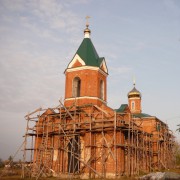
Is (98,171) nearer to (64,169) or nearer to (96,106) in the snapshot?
(64,169)

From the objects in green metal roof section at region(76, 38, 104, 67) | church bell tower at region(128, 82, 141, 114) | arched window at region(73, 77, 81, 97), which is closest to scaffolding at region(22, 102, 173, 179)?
arched window at region(73, 77, 81, 97)

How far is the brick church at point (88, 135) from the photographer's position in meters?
19.9

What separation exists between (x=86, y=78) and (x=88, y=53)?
9.25 ft

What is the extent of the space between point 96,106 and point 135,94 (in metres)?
14.4

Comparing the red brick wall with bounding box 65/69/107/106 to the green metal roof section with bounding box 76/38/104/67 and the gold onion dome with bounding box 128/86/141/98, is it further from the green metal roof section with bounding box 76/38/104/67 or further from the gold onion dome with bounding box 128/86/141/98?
the gold onion dome with bounding box 128/86/141/98

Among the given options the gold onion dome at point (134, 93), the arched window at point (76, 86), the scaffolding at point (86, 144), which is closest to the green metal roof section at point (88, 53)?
the arched window at point (76, 86)

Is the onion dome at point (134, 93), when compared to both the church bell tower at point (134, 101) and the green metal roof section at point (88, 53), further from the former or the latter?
the green metal roof section at point (88, 53)

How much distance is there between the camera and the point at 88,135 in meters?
20.6

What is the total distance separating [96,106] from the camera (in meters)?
21.7

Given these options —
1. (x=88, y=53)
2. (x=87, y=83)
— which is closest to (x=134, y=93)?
(x=88, y=53)

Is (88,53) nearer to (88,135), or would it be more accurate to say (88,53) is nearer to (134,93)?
(88,135)

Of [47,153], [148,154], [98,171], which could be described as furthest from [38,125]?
[148,154]

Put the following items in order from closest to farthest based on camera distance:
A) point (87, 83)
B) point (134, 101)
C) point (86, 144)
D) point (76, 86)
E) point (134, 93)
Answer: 1. point (86, 144)
2. point (87, 83)
3. point (76, 86)
4. point (134, 101)
5. point (134, 93)

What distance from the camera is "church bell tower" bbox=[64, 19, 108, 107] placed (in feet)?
76.8
